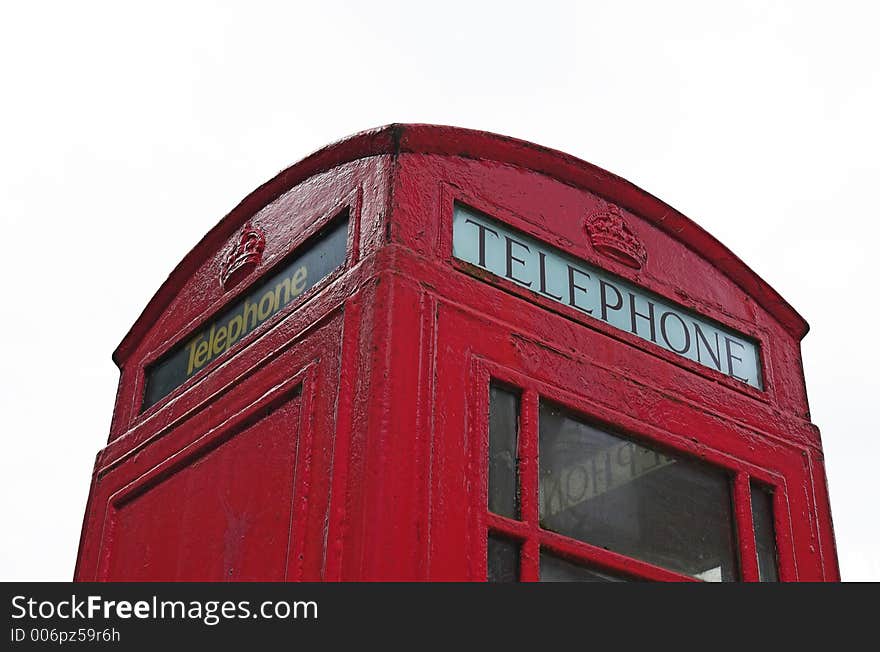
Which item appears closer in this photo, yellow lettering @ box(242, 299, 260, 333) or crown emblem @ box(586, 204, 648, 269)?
yellow lettering @ box(242, 299, 260, 333)

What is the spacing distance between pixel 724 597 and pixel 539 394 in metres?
0.73

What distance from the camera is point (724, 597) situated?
136 inches

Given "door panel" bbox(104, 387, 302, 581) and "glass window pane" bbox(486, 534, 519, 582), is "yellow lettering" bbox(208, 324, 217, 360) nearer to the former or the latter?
"door panel" bbox(104, 387, 302, 581)

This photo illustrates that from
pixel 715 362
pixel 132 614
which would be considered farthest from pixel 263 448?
pixel 715 362

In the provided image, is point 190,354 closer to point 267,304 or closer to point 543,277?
point 267,304

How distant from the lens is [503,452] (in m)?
3.53

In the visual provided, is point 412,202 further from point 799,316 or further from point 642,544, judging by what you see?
point 799,316

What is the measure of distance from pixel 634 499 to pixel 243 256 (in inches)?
59.5

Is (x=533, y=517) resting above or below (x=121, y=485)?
below

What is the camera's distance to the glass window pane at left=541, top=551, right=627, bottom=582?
344cm

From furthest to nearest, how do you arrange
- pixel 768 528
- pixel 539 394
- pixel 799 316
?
pixel 799 316, pixel 768 528, pixel 539 394

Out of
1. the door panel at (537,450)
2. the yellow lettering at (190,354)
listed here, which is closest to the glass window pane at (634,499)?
the door panel at (537,450)

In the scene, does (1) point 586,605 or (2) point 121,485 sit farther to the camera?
(2) point 121,485

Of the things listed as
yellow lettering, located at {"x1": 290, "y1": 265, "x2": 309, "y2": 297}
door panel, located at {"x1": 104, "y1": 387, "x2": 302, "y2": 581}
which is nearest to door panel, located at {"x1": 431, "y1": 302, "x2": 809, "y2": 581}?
door panel, located at {"x1": 104, "y1": 387, "x2": 302, "y2": 581}
